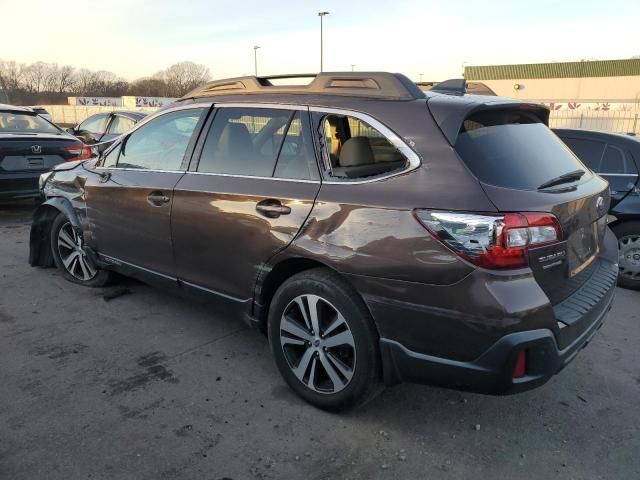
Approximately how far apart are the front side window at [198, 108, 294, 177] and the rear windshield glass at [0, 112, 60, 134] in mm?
5713

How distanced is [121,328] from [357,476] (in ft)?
7.80

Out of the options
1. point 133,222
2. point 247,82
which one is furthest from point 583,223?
point 133,222

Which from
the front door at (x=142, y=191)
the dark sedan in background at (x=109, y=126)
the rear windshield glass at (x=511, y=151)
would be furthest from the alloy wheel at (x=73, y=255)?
the dark sedan in background at (x=109, y=126)

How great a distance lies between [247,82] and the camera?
3465 mm

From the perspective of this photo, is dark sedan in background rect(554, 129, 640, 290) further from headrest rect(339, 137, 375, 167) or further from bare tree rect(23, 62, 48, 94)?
bare tree rect(23, 62, 48, 94)

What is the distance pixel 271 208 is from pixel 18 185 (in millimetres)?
5909

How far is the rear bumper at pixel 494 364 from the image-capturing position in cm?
228

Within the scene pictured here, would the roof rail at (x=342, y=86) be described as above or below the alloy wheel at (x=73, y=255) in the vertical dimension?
above

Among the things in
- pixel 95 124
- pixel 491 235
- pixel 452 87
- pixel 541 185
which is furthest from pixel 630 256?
pixel 95 124

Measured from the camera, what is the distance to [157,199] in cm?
370

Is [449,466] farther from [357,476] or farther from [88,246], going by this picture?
[88,246]

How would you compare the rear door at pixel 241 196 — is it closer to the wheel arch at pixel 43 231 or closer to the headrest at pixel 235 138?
the headrest at pixel 235 138

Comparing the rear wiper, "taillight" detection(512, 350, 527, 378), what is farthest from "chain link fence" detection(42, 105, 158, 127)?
"taillight" detection(512, 350, 527, 378)

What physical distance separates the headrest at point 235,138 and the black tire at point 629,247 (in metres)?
4.07
